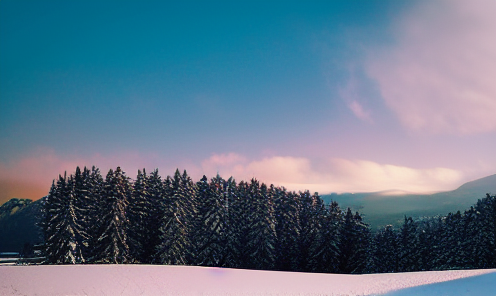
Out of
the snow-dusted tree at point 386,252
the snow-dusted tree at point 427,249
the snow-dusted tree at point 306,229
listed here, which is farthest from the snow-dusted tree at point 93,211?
the snow-dusted tree at point 427,249

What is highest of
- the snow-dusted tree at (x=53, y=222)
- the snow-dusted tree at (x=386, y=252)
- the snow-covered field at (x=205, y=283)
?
the snow-dusted tree at (x=53, y=222)

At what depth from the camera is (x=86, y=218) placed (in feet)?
168

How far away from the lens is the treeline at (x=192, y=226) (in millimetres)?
47531

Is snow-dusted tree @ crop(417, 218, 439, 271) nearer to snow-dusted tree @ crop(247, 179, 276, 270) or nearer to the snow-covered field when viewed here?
snow-dusted tree @ crop(247, 179, 276, 270)

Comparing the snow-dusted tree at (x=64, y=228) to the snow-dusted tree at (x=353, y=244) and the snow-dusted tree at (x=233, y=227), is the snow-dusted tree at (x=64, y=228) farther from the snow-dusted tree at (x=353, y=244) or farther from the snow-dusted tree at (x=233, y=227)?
the snow-dusted tree at (x=353, y=244)

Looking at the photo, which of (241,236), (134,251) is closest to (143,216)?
(134,251)

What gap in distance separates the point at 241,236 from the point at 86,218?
24.6m

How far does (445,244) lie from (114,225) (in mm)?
56608

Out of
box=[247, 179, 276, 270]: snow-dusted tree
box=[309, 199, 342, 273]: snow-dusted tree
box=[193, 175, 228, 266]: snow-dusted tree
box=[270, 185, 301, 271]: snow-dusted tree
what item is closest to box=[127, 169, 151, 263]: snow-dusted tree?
box=[193, 175, 228, 266]: snow-dusted tree

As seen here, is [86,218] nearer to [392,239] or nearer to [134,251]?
[134,251]

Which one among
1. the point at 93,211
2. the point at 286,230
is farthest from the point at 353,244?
the point at 93,211

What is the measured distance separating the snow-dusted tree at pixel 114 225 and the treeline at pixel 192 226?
0.13 meters

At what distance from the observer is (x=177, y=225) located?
164 feet

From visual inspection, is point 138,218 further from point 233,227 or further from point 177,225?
point 233,227
